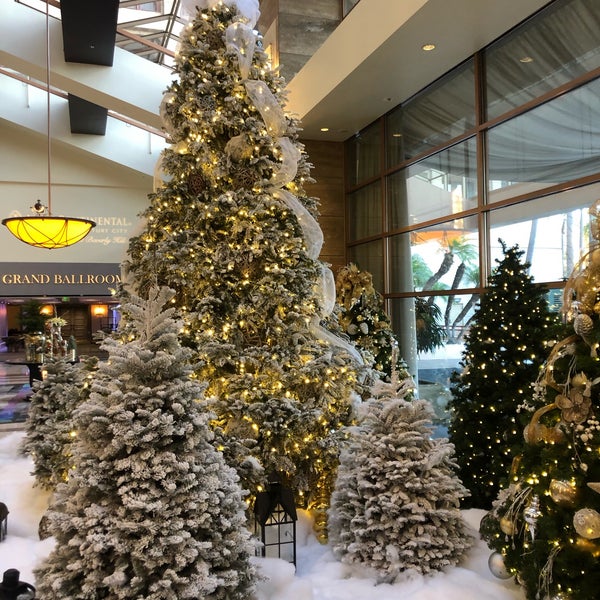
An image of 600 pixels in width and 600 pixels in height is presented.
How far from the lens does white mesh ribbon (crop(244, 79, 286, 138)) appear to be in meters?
3.79

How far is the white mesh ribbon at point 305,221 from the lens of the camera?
383 cm

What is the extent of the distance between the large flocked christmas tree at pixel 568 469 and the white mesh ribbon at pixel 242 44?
103 inches

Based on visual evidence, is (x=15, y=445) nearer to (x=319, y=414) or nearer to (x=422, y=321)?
(x=319, y=414)

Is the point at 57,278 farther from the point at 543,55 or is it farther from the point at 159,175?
the point at 543,55

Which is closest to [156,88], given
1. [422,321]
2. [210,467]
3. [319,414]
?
[422,321]

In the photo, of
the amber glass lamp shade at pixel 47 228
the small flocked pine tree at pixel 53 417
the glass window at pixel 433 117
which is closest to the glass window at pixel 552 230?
the glass window at pixel 433 117

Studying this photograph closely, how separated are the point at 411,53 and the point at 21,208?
25.7ft

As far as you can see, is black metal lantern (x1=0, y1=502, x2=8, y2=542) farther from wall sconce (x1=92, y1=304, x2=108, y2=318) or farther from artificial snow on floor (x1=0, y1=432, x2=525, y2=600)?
wall sconce (x1=92, y1=304, x2=108, y2=318)

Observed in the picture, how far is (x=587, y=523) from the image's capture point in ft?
6.28

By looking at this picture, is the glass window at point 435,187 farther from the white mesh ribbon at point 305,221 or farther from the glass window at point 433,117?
the white mesh ribbon at point 305,221

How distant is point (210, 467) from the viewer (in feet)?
7.71

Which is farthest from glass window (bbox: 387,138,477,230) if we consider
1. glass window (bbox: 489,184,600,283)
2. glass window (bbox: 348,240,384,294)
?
glass window (bbox: 489,184,600,283)

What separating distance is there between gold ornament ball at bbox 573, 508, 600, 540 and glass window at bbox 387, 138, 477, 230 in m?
3.75

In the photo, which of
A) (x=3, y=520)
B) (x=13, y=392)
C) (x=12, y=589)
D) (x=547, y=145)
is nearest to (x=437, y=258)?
(x=547, y=145)
